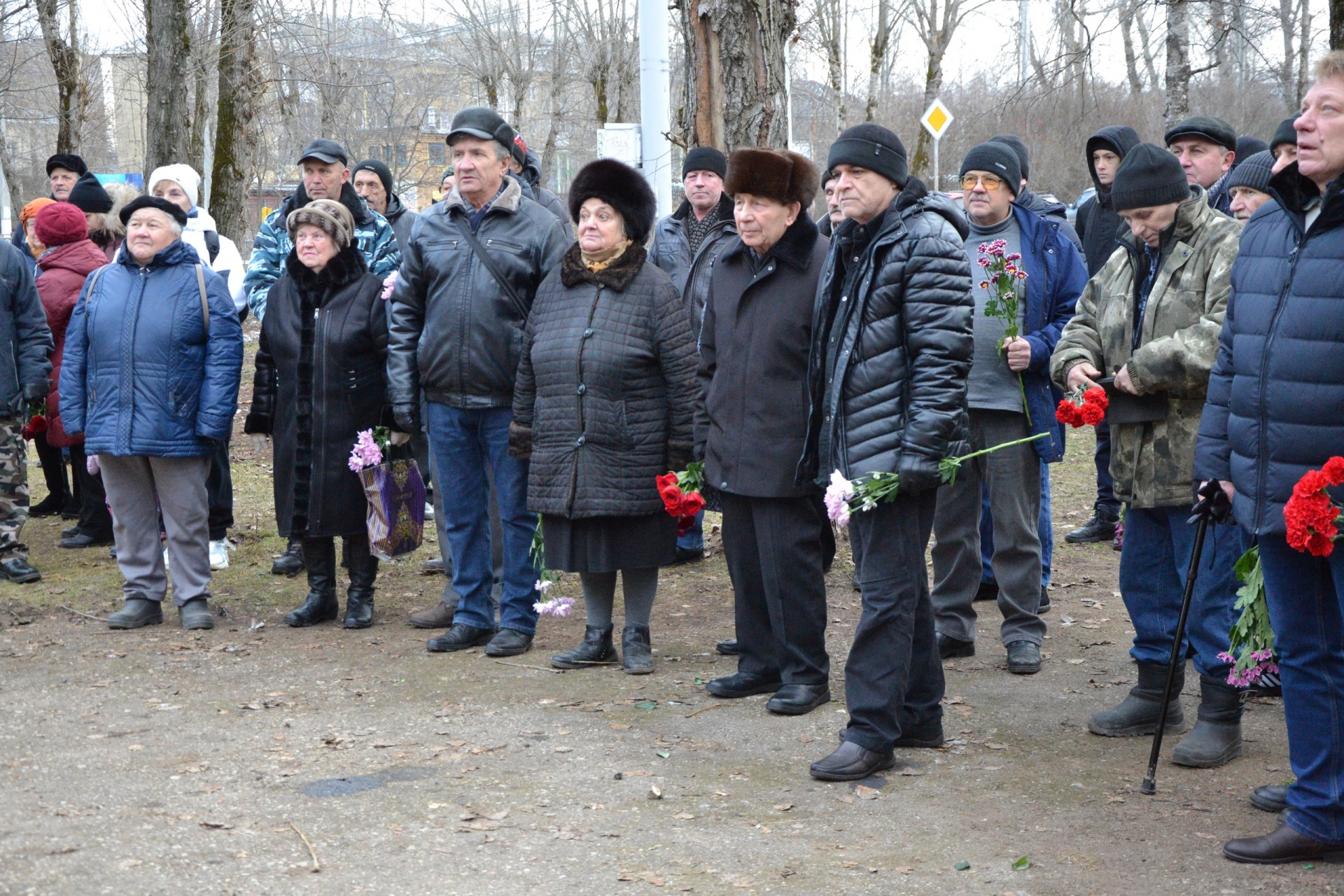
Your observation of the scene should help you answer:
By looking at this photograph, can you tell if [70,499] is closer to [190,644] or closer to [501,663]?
[190,644]

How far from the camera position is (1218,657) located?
491 centimetres

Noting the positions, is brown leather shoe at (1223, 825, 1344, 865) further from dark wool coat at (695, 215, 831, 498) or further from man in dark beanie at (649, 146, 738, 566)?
man in dark beanie at (649, 146, 738, 566)

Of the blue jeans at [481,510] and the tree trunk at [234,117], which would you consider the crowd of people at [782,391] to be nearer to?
the blue jeans at [481,510]

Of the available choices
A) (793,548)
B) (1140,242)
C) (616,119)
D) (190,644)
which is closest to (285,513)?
(190,644)

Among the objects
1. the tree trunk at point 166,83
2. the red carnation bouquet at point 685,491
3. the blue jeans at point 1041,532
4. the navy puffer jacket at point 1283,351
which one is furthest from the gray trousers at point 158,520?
the tree trunk at point 166,83

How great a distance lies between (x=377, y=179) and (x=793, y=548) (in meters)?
4.65

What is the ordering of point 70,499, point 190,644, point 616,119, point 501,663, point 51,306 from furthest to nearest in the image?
point 616,119, point 70,499, point 51,306, point 190,644, point 501,663

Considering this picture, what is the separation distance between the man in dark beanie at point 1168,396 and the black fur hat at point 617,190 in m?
1.95

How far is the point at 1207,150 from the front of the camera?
677 cm

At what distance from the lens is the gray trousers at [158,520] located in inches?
276

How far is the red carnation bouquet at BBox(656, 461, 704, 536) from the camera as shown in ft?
18.6

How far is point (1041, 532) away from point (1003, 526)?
0.76 meters

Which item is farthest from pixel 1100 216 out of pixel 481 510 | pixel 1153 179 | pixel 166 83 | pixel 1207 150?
pixel 166 83

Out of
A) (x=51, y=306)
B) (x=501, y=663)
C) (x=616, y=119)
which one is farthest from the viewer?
(x=616, y=119)
